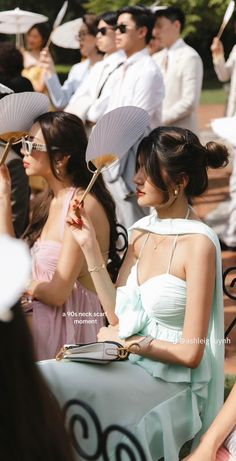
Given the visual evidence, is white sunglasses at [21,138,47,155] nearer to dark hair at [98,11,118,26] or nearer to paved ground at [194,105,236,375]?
paved ground at [194,105,236,375]

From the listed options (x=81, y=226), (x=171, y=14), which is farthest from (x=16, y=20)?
(x=81, y=226)

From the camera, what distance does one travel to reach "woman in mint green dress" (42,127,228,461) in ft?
9.66

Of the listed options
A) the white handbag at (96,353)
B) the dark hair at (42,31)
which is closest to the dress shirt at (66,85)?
the dark hair at (42,31)

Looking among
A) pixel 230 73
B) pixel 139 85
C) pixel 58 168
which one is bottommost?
pixel 230 73

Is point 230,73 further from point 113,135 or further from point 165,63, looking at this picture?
point 113,135

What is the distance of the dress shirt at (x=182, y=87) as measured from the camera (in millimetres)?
6949

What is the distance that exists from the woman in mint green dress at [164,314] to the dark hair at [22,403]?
1.62 meters

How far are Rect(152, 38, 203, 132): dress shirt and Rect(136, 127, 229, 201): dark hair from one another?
144 inches

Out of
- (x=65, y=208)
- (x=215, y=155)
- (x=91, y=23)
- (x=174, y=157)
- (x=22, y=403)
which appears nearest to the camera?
(x=22, y=403)

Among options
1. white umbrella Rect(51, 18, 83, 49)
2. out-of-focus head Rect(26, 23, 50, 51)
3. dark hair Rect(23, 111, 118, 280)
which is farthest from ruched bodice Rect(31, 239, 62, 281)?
out-of-focus head Rect(26, 23, 50, 51)

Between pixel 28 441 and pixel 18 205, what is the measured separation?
4.29 metres

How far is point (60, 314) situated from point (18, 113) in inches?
33.1

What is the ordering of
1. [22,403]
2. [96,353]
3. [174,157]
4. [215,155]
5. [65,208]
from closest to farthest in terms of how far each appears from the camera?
[22,403] → [96,353] → [174,157] → [215,155] → [65,208]

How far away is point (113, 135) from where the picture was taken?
3414mm
